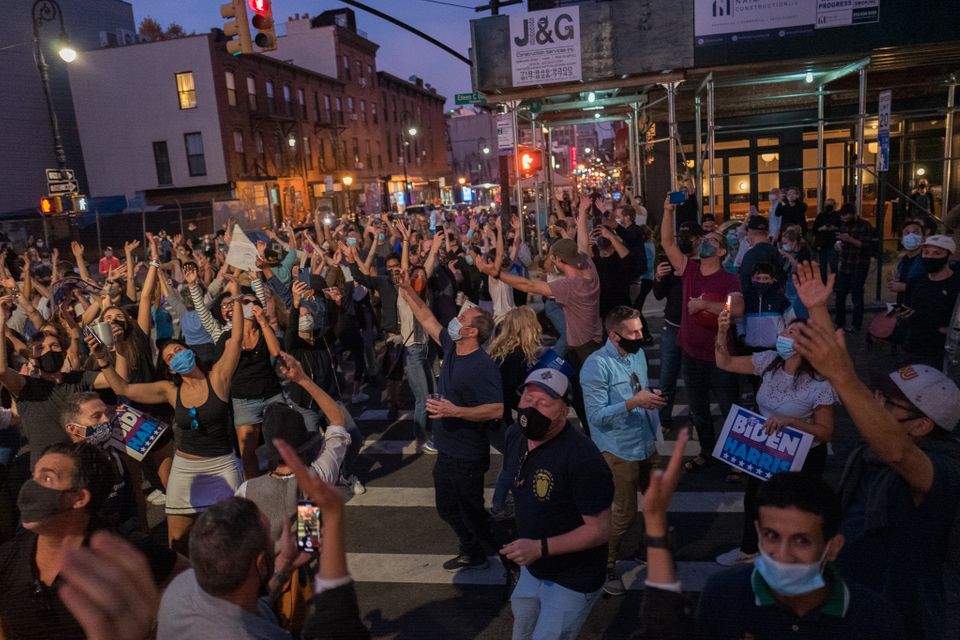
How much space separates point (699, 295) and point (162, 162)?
125 ft

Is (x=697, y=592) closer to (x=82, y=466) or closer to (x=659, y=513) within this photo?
(x=659, y=513)

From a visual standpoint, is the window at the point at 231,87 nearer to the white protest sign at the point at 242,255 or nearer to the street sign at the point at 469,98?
the street sign at the point at 469,98

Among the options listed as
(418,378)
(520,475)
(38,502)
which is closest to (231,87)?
(418,378)

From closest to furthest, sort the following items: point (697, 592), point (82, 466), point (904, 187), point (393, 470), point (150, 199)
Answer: point (82, 466)
point (697, 592)
point (393, 470)
point (904, 187)
point (150, 199)

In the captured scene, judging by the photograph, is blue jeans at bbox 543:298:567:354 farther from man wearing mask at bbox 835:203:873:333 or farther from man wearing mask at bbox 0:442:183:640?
man wearing mask at bbox 0:442:183:640

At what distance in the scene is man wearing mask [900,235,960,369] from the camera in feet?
20.6

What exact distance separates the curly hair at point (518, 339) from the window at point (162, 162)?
37262 mm

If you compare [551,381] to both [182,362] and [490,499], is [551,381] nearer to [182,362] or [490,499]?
[182,362]

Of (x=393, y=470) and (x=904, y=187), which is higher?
(x=904, y=187)

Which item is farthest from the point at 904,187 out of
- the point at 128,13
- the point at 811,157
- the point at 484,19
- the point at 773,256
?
the point at 128,13

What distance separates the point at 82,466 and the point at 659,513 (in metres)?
2.64

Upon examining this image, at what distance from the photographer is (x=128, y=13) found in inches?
1752

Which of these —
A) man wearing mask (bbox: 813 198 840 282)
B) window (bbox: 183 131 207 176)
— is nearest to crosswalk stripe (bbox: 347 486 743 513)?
man wearing mask (bbox: 813 198 840 282)

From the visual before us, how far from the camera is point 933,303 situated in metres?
6.32
